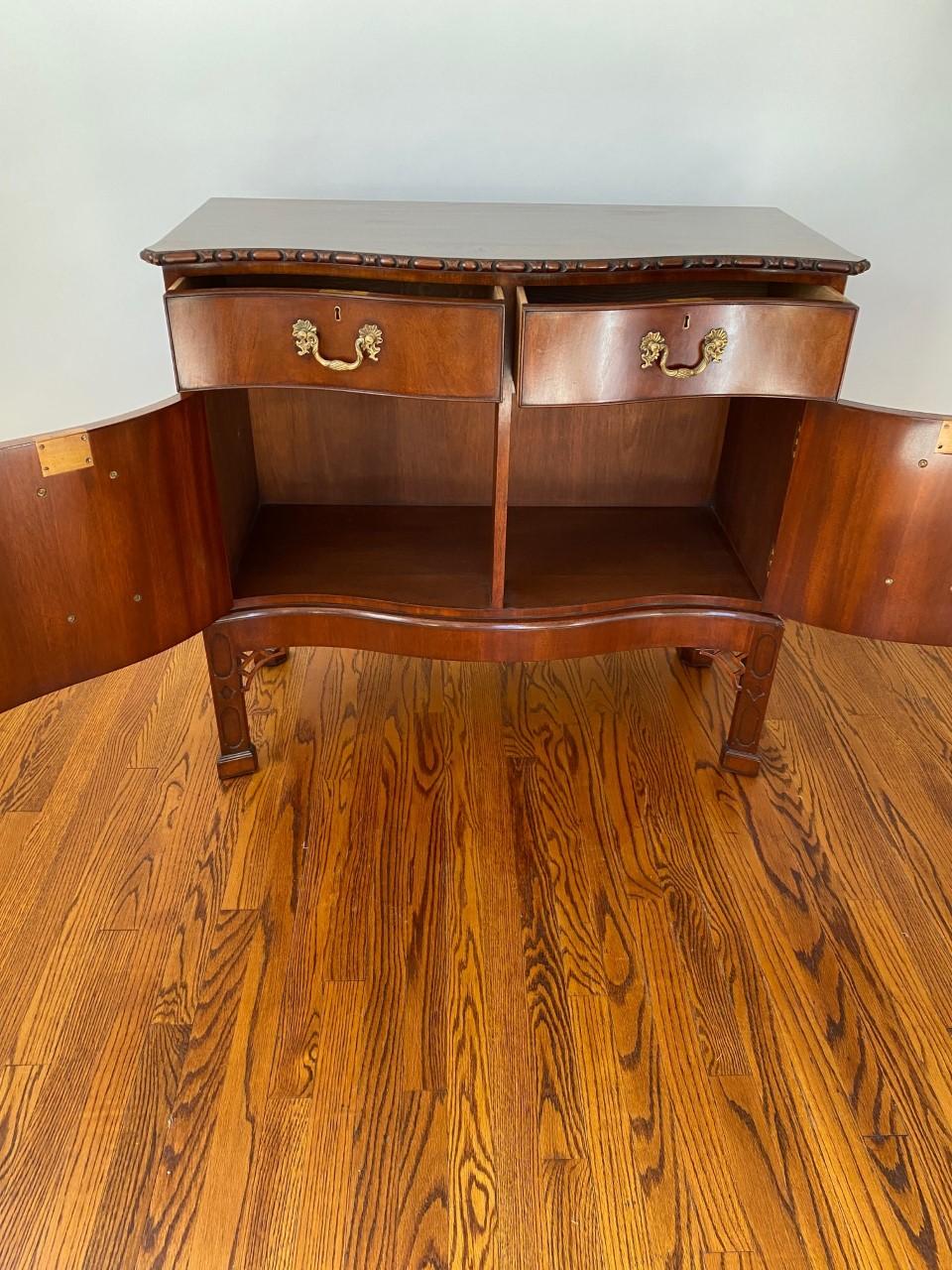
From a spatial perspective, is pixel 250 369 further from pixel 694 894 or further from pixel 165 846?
pixel 694 894

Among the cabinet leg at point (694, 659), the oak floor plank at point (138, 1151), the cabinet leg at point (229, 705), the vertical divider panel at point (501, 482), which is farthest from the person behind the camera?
the cabinet leg at point (694, 659)

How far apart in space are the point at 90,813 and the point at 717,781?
0.79 meters

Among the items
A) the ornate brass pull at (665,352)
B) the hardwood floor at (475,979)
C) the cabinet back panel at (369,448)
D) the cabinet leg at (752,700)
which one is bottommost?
the hardwood floor at (475,979)

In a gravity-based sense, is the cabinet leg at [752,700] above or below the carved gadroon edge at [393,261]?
below

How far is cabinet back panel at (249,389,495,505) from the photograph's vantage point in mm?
1237

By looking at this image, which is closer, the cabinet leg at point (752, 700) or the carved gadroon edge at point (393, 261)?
the carved gadroon edge at point (393, 261)

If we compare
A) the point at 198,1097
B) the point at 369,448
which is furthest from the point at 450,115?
the point at 198,1097

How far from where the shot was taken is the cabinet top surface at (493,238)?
0.89 metres

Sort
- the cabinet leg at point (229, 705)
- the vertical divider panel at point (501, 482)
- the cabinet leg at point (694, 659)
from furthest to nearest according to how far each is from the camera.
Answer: the cabinet leg at point (694, 659) < the cabinet leg at point (229, 705) < the vertical divider panel at point (501, 482)

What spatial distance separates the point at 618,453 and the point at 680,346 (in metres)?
0.37

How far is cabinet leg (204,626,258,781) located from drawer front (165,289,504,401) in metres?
0.32

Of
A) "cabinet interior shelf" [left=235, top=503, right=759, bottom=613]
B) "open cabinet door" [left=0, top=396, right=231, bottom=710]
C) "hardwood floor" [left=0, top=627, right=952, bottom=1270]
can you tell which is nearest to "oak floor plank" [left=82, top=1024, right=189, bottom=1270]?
"hardwood floor" [left=0, top=627, right=952, bottom=1270]

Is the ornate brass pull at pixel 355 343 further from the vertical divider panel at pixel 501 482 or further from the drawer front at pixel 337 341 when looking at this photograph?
the vertical divider panel at pixel 501 482

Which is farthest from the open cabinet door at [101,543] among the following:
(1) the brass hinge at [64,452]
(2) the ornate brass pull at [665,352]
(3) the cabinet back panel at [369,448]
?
(2) the ornate brass pull at [665,352]
